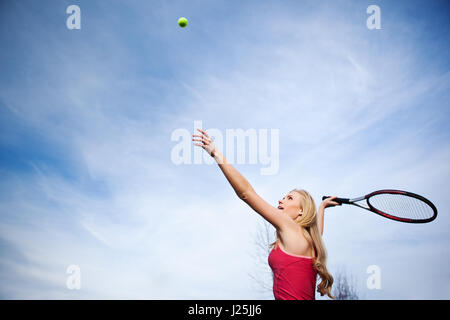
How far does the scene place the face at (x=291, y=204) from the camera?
14.5ft

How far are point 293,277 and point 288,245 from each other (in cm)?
32

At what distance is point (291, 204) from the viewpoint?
4.48 m

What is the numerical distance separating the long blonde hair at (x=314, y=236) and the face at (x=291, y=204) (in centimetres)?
5

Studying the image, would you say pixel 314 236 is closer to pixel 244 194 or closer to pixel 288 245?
pixel 288 245

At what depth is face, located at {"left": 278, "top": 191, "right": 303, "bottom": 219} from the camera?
442cm

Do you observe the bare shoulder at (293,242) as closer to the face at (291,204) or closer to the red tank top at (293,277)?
the red tank top at (293,277)

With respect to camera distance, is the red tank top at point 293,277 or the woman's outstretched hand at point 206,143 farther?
the woman's outstretched hand at point 206,143

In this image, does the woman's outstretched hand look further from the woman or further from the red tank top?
the red tank top

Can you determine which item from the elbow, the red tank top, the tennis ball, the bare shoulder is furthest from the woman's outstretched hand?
the tennis ball

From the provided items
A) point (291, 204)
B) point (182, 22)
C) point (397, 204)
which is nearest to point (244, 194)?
point (291, 204)

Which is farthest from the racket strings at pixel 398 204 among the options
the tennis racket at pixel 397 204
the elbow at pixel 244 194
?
the elbow at pixel 244 194

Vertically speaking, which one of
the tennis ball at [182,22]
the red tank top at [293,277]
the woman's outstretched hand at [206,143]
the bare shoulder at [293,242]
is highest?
the tennis ball at [182,22]
